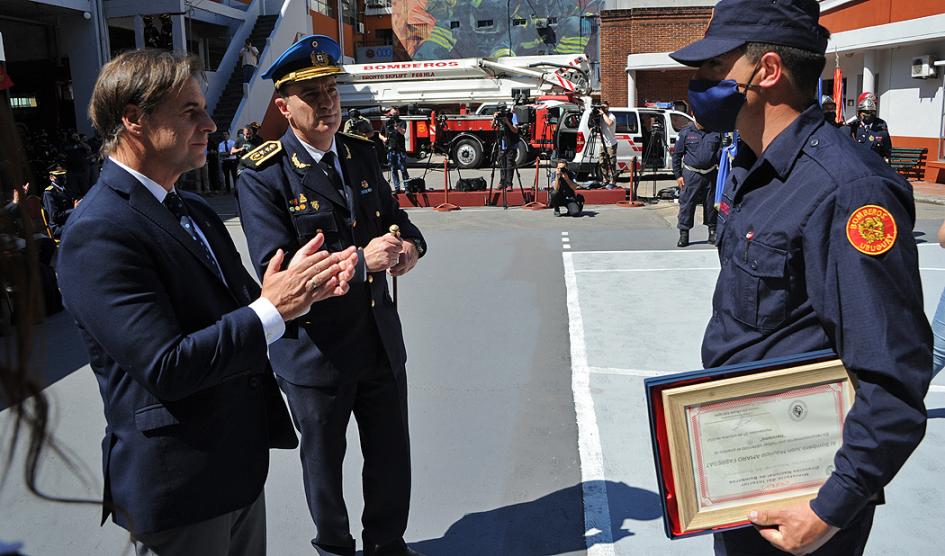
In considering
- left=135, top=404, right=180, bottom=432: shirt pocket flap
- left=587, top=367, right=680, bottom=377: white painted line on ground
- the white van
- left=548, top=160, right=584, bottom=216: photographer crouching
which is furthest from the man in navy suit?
the white van

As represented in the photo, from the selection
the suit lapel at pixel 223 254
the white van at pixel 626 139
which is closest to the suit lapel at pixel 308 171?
the suit lapel at pixel 223 254

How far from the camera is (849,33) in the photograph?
1953 centimetres

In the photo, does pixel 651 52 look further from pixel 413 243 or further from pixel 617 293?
pixel 413 243

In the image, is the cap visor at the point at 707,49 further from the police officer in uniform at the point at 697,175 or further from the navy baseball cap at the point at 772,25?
the police officer in uniform at the point at 697,175

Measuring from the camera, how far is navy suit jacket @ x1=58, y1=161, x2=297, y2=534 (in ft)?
6.38

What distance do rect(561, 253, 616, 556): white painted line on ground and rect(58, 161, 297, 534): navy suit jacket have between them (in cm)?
171

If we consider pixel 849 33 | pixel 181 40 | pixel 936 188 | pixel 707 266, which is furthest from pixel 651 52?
pixel 707 266

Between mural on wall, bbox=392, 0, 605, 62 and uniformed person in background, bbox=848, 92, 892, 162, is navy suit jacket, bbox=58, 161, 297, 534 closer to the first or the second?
uniformed person in background, bbox=848, 92, 892, 162

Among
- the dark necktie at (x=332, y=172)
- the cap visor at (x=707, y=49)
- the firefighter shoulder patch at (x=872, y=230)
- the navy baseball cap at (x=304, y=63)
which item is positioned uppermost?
the navy baseball cap at (x=304, y=63)

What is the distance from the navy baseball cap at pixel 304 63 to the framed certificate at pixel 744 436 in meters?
2.00

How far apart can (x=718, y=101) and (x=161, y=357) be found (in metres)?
1.57

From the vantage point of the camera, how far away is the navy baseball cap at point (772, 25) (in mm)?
1850

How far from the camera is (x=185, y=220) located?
90.6 inches

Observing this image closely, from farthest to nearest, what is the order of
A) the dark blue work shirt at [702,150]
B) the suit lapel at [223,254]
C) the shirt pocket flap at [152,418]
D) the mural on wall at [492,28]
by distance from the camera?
the mural on wall at [492,28]
the dark blue work shirt at [702,150]
the suit lapel at [223,254]
the shirt pocket flap at [152,418]
